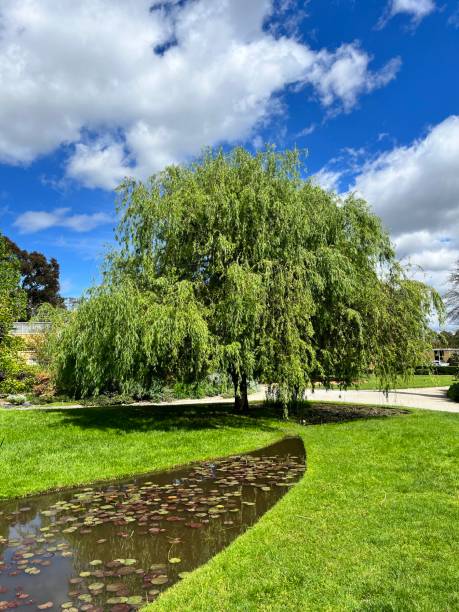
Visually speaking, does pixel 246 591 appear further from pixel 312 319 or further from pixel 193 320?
pixel 312 319

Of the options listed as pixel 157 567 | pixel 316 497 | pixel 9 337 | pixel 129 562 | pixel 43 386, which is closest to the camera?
pixel 157 567

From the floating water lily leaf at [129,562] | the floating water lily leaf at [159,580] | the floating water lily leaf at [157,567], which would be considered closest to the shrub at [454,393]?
the floating water lily leaf at [157,567]

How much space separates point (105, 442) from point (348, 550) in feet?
23.8

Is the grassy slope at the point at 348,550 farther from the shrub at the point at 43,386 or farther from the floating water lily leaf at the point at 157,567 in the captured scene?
the shrub at the point at 43,386

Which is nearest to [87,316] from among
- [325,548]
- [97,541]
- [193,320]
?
[193,320]

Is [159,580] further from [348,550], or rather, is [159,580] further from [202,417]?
[202,417]

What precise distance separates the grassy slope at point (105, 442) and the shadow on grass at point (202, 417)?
0.09 feet

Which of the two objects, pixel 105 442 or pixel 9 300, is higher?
pixel 9 300

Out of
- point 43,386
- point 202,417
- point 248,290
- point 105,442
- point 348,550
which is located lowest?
point 348,550

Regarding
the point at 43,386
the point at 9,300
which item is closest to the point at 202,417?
the point at 9,300

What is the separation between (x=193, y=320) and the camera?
420 inches

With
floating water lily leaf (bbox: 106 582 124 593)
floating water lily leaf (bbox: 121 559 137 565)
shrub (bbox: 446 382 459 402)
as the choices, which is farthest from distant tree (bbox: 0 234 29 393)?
shrub (bbox: 446 382 459 402)

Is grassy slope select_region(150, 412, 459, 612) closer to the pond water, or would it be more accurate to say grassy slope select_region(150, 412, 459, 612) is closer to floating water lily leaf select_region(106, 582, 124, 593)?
the pond water

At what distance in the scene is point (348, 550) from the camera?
4.46 meters
